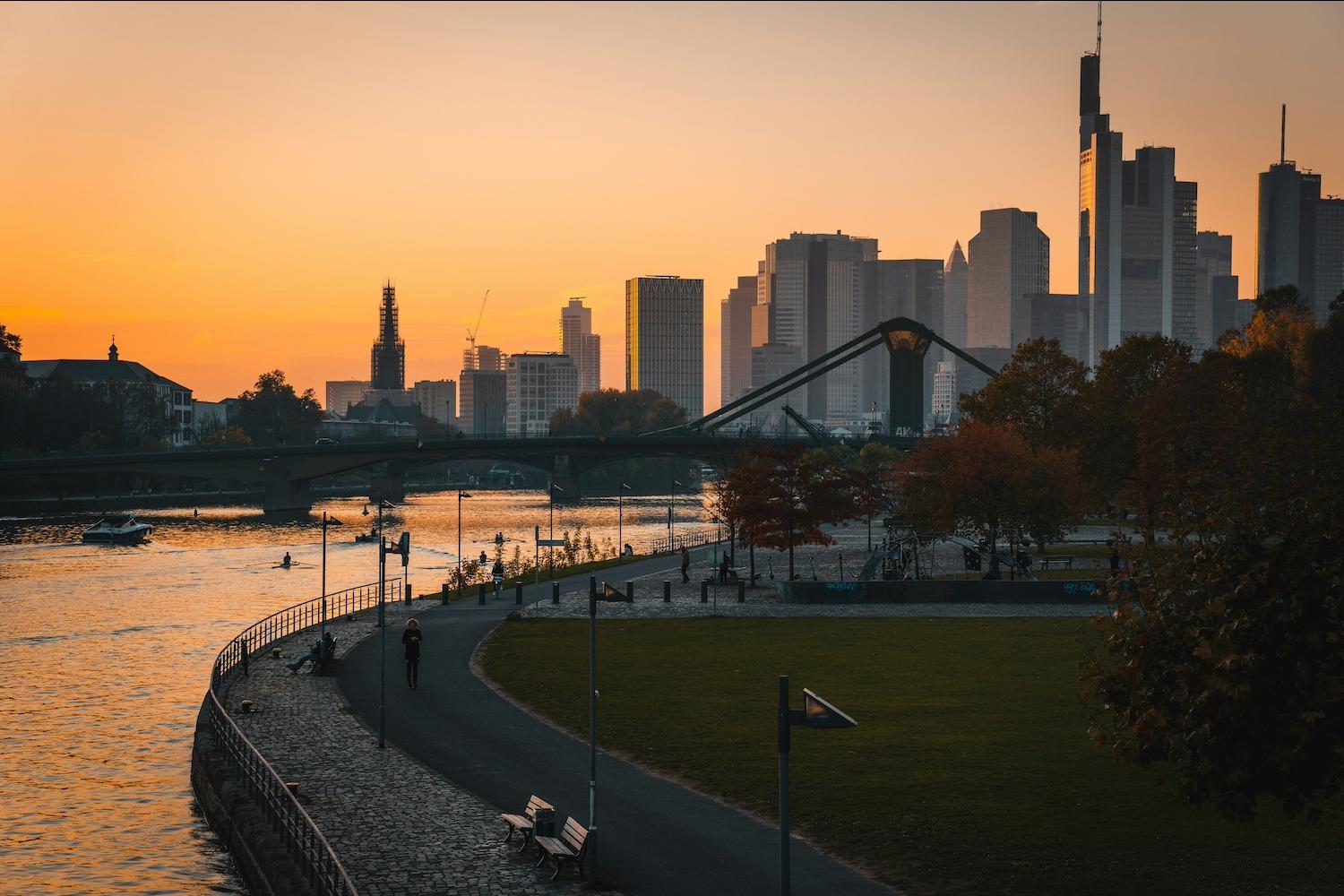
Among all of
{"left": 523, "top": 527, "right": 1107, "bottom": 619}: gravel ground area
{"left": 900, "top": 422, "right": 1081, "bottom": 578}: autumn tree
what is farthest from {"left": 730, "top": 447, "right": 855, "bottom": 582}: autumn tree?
{"left": 900, "top": 422, "right": 1081, "bottom": 578}: autumn tree

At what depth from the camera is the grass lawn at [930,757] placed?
19531mm

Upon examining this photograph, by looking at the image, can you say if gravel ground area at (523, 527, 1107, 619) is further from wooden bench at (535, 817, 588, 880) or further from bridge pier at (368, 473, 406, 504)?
bridge pier at (368, 473, 406, 504)

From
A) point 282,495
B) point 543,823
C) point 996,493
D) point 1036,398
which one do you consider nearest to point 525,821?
point 543,823

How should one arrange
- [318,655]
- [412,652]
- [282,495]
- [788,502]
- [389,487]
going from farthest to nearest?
[389,487]
[282,495]
[788,502]
[318,655]
[412,652]

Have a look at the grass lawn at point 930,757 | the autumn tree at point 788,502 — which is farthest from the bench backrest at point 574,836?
the autumn tree at point 788,502

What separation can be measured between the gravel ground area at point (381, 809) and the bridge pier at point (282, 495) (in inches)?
4278

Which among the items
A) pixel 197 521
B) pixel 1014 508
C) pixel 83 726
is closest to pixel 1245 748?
pixel 83 726

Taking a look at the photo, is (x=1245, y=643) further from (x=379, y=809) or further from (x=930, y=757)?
(x=379, y=809)

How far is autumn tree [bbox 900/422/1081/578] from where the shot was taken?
6184 centimetres

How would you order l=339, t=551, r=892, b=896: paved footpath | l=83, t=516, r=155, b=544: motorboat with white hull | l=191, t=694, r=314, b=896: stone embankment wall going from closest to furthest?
l=339, t=551, r=892, b=896: paved footpath, l=191, t=694, r=314, b=896: stone embankment wall, l=83, t=516, r=155, b=544: motorboat with white hull

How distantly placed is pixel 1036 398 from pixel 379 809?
70332 millimetres

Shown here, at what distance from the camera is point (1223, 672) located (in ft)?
51.7

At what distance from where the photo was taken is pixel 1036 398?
86.9m

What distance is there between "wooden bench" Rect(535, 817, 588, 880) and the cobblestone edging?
0.78 ft
